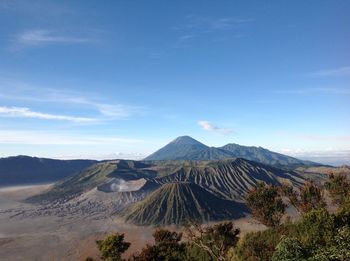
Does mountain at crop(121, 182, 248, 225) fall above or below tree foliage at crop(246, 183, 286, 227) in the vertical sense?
below

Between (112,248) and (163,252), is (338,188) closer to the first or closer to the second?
(163,252)

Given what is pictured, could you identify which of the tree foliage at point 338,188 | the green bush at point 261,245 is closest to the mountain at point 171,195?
the tree foliage at point 338,188

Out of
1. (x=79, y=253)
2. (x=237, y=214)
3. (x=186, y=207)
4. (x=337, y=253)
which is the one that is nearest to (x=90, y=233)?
(x=79, y=253)

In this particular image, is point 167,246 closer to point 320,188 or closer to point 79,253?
point 320,188

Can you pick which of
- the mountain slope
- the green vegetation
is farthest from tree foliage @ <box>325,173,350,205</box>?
the mountain slope

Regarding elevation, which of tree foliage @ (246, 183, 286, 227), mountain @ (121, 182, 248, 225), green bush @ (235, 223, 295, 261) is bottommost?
mountain @ (121, 182, 248, 225)

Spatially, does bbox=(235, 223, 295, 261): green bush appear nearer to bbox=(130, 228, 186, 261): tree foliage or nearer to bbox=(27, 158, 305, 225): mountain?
bbox=(130, 228, 186, 261): tree foliage
